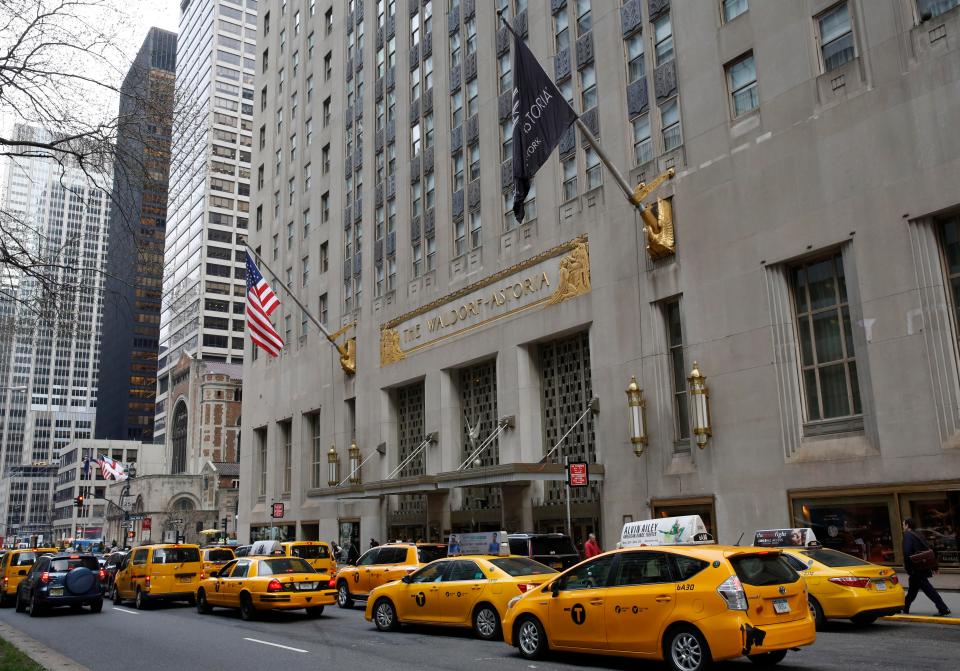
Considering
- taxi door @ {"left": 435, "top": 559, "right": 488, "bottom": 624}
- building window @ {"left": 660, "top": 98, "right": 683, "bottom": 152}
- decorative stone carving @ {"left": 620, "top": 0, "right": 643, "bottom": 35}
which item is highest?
decorative stone carving @ {"left": 620, "top": 0, "right": 643, "bottom": 35}

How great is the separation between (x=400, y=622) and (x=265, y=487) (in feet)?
132

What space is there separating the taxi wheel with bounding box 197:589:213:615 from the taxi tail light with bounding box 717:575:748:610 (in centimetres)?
1626

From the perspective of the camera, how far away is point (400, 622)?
16953mm

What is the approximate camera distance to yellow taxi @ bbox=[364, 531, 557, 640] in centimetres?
1518

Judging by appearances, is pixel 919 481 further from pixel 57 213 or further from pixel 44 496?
pixel 44 496

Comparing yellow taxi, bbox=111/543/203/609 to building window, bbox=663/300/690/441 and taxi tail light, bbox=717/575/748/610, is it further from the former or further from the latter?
taxi tail light, bbox=717/575/748/610

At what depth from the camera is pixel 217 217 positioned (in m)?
122

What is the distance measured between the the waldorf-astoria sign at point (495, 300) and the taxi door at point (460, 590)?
15193mm

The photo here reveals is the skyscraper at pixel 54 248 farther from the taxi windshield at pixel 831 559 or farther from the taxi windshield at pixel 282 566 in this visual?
the taxi windshield at pixel 831 559

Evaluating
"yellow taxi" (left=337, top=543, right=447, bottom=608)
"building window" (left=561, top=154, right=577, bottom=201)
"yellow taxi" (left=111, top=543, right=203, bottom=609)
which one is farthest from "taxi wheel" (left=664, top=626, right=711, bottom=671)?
"building window" (left=561, top=154, right=577, bottom=201)

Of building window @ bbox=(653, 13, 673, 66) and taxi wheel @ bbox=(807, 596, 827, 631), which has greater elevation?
building window @ bbox=(653, 13, 673, 66)

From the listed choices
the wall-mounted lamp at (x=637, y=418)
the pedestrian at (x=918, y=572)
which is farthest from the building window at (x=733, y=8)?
the pedestrian at (x=918, y=572)

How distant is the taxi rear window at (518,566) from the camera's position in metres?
15.6

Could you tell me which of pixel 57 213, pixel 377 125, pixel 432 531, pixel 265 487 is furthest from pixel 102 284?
pixel 265 487
